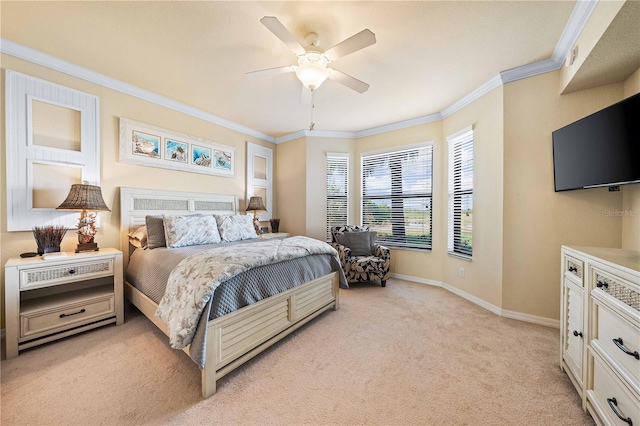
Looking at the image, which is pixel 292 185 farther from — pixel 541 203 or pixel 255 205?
pixel 541 203

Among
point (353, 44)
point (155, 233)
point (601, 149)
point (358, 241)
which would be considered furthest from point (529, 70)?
point (155, 233)

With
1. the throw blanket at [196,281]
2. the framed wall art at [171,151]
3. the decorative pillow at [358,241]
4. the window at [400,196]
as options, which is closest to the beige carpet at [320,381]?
the throw blanket at [196,281]

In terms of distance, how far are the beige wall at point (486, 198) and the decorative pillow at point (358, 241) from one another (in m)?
1.44

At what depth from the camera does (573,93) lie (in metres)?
2.38

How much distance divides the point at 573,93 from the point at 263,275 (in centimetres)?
357

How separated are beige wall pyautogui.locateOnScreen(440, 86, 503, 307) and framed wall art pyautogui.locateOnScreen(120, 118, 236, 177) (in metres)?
3.81

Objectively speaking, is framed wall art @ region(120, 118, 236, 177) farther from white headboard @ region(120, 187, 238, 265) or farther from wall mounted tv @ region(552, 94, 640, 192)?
wall mounted tv @ region(552, 94, 640, 192)

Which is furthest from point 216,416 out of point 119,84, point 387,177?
point 387,177

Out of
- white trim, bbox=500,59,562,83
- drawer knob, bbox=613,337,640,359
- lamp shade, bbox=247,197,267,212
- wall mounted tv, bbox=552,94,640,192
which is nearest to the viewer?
drawer knob, bbox=613,337,640,359

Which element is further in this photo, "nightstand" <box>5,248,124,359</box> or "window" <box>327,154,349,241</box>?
"window" <box>327,154,349,241</box>

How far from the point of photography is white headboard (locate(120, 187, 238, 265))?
2.91 meters

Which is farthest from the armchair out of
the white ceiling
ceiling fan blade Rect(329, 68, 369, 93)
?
ceiling fan blade Rect(329, 68, 369, 93)

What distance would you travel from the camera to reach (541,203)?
2.52 metres

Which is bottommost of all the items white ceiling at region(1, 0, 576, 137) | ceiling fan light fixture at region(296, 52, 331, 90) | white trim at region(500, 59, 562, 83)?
ceiling fan light fixture at region(296, 52, 331, 90)
